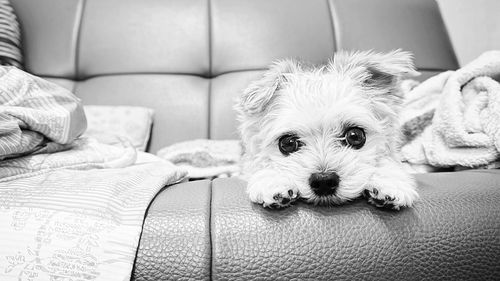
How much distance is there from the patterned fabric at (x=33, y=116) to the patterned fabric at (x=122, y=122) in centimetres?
48

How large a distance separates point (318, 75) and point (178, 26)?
983mm

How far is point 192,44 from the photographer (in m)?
1.72

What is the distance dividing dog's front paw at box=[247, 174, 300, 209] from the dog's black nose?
56 millimetres

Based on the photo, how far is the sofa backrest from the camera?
1652 millimetres

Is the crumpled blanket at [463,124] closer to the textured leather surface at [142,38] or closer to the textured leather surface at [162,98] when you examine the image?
the textured leather surface at [162,98]

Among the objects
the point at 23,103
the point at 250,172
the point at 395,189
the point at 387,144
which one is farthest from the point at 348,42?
the point at 23,103

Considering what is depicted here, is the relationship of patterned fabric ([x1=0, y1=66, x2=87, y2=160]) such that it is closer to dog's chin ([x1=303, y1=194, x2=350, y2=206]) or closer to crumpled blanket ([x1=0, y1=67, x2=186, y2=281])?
crumpled blanket ([x1=0, y1=67, x2=186, y2=281])

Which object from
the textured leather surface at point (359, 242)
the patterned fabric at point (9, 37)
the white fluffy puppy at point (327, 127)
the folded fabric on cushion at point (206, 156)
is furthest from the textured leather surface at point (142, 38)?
the textured leather surface at point (359, 242)

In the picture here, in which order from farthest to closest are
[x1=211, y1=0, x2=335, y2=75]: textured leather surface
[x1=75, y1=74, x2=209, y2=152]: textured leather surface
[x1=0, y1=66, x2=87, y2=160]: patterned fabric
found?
[x1=211, y1=0, x2=335, y2=75]: textured leather surface, [x1=75, y1=74, x2=209, y2=152]: textured leather surface, [x1=0, y1=66, x2=87, y2=160]: patterned fabric

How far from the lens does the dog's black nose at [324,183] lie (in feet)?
2.32

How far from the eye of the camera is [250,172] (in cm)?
106

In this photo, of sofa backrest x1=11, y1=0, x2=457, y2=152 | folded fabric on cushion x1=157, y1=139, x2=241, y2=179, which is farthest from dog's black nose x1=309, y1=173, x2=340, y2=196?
sofa backrest x1=11, y1=0, x2=457, y2=152

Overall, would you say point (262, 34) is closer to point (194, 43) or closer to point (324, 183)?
point (194, 43)

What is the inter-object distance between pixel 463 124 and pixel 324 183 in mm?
576
